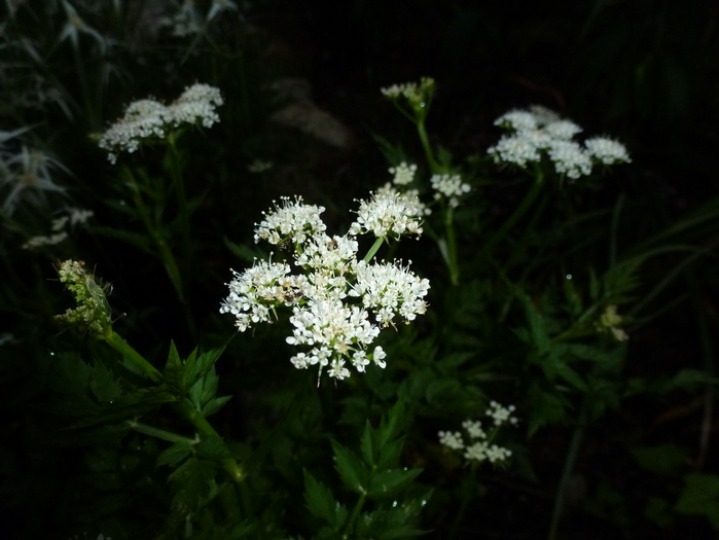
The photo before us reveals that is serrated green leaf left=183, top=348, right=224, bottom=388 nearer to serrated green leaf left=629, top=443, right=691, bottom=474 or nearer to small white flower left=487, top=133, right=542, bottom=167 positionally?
small white flower left=487, top=133, right=542, bottom=167

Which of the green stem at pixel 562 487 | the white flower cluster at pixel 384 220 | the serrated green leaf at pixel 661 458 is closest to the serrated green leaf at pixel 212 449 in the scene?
the white flower cluster at pixel 384 220

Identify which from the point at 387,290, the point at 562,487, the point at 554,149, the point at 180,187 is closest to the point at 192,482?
the point at 387,290

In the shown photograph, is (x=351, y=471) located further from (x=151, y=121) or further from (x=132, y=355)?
(x=151, y=121)

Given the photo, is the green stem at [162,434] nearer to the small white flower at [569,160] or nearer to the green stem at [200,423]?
the green stem at [200,423]

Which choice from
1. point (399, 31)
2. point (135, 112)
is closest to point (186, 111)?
point (135, 112)

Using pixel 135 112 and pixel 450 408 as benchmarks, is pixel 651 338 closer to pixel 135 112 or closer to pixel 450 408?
pixel 450 408

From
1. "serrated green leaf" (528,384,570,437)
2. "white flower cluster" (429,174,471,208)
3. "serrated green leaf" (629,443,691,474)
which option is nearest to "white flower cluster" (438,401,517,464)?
"serrated green leaf" (528,384,570,437)

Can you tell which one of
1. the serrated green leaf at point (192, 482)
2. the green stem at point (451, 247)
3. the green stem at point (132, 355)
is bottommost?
the serrated green leaf at point (192, 482)
